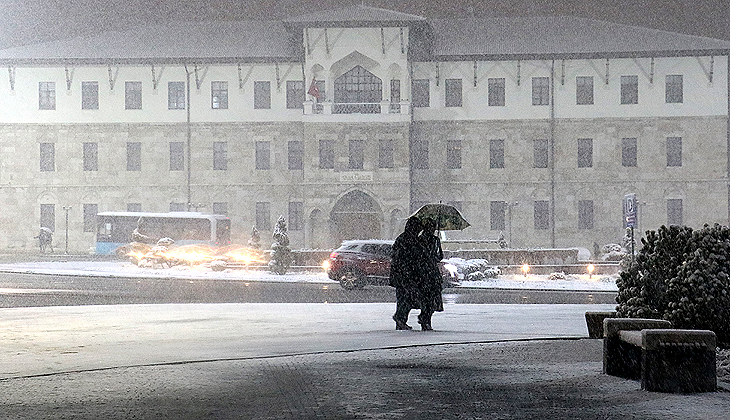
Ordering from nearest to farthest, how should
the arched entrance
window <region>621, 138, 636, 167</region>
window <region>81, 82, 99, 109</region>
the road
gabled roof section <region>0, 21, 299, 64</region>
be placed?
the road < the arched entrance < window <region>621, 138, 636, 167</region> < gabled roof section <region>0, 21, 299, 64</region> < window <region>81, 82, 99, 109</region>

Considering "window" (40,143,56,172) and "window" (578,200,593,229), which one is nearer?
"window" (578,200,593,229)

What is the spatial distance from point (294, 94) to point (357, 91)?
4.03 meters

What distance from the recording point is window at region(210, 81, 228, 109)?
190ft

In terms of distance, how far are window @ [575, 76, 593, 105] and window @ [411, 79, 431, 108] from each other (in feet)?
26.9

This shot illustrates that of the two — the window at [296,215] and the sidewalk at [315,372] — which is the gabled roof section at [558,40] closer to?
the window at [296,215]

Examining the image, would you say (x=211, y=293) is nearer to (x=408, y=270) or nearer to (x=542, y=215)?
(x=408, y=270)

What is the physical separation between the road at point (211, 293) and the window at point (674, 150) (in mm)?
29882

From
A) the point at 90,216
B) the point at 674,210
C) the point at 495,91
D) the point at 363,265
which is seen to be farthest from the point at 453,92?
the point at 363,265

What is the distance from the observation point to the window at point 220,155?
57.8m

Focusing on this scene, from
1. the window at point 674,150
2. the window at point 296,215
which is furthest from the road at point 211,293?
the window at point 674,150

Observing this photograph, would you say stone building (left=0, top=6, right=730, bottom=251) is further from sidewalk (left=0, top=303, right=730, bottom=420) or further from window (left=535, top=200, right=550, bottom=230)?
sidewalk (left=0, top=303, right=730, bottom=420)

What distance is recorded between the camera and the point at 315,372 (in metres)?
9.94

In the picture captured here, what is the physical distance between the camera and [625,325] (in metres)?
9.30

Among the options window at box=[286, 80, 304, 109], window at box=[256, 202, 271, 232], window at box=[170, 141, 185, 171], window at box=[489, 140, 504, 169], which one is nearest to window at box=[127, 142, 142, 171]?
window at box=[170, 141, 185, 171]
